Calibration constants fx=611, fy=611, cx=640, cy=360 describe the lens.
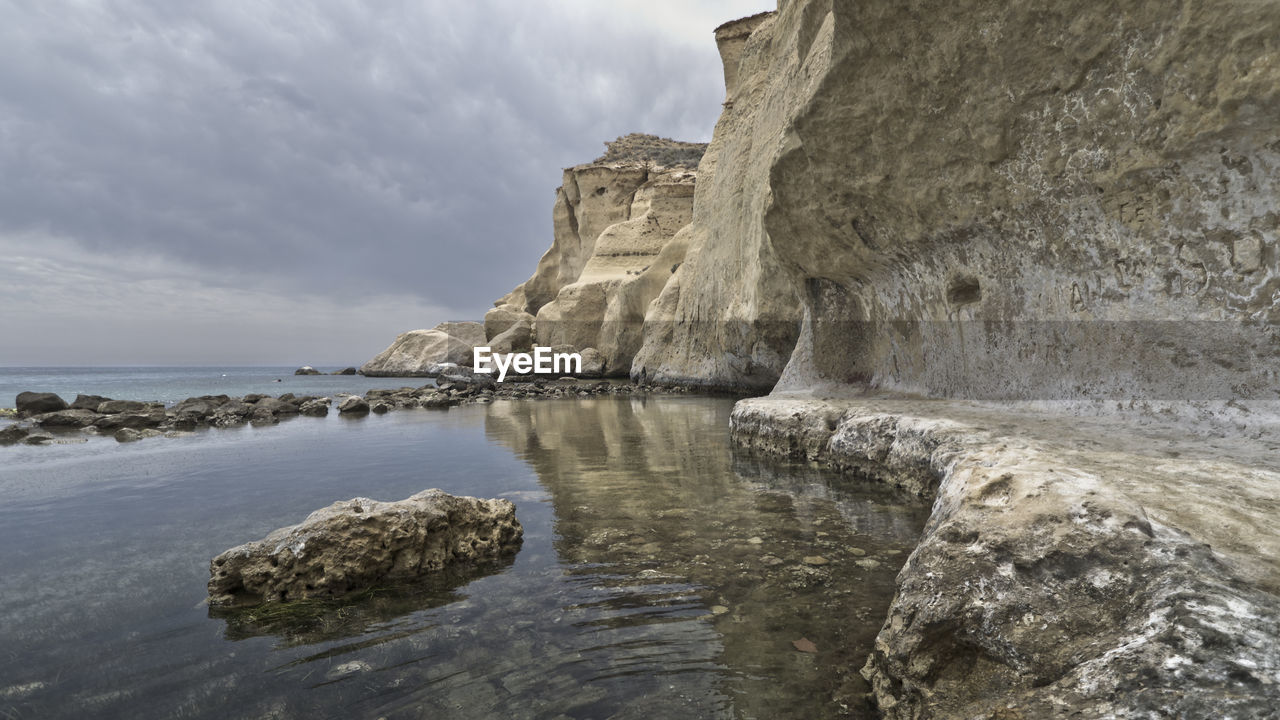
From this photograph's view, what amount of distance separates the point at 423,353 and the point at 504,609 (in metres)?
54.6

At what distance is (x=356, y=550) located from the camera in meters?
4.44

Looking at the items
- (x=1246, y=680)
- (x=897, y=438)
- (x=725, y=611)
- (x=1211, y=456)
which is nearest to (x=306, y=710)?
(x=725, y=611)

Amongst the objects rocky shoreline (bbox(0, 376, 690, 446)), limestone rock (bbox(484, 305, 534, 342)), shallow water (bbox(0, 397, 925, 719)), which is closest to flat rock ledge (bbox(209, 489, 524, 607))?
shallow water (bbox(0, 397, 925, 719))

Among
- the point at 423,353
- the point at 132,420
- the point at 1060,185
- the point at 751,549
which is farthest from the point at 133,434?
the point at 423,353

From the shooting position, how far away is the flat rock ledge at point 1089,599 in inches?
82.0

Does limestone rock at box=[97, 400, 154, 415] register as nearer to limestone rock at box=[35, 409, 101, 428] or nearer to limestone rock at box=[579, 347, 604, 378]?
limestone rock at box=[35, 409, 101, 428]

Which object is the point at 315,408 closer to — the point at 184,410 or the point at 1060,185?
the point at 184,410

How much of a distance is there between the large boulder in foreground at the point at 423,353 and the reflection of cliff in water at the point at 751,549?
45636mm

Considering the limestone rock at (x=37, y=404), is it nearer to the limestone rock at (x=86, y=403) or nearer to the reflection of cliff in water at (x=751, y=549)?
the limestone rock at (x=86, y=403)

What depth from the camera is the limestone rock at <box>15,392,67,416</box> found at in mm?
19406

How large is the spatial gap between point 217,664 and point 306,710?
2.88 feet

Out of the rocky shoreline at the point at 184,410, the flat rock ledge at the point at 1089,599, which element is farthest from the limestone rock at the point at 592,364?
the flat rock ledge at the point at 1089,599

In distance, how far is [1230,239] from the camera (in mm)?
4777

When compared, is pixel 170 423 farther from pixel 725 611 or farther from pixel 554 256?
pixel 554 256
